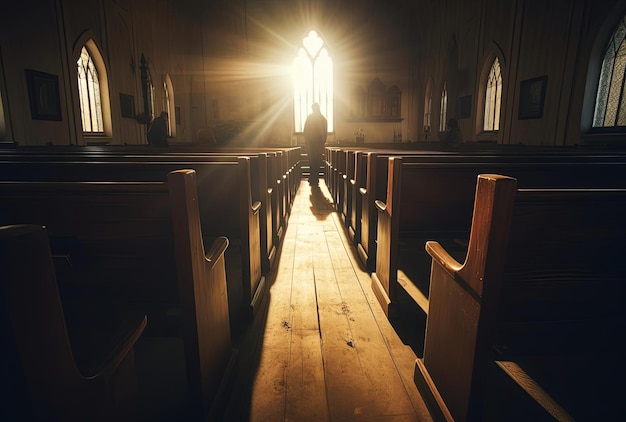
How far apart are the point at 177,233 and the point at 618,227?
3.88 feet

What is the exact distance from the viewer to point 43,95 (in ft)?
19.9

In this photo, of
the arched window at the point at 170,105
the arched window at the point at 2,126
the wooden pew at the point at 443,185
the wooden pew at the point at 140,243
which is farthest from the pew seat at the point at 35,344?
the arched window at the point at 170,105

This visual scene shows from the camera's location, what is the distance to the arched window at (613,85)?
16.1 feet

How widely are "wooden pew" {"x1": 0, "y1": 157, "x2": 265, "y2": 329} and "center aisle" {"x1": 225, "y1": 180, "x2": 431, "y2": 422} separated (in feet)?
0.74

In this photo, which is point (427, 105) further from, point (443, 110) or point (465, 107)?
point (465, 107)

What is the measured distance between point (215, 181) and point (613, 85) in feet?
20.5

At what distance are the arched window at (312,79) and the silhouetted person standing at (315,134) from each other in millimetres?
6536

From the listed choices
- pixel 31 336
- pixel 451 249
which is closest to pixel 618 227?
pixel 31 336

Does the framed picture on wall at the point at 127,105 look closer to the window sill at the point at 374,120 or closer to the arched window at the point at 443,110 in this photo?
the window sill at the point at 374,120

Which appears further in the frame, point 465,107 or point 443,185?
point 465,107

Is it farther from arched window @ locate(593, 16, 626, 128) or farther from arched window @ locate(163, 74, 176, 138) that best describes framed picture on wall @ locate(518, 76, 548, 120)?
arched window @ locate(163, 74, 176, 138)

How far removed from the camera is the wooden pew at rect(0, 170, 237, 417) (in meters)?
0.89

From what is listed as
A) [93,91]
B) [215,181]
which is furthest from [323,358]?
[93,91]

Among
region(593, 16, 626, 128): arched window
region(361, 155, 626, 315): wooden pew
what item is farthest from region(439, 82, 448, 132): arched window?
region(361, 155, 626, 315): wooden pew
